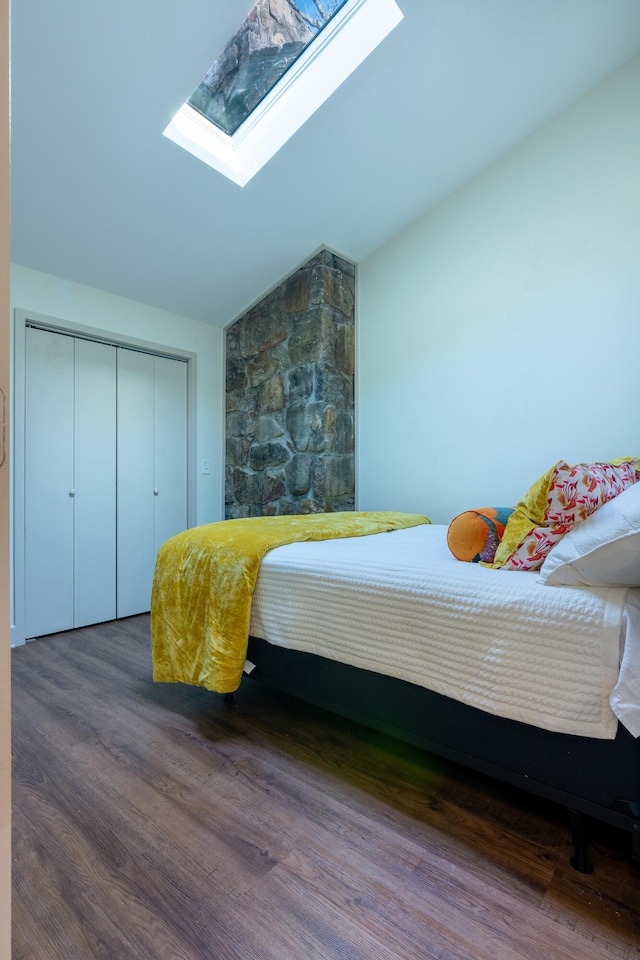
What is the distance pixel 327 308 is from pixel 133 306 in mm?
1392

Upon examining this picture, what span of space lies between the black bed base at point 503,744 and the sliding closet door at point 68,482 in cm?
202

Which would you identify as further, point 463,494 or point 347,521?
point 463,494

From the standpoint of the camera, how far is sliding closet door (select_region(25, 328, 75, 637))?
277 cm

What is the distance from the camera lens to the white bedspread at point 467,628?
3.30ft

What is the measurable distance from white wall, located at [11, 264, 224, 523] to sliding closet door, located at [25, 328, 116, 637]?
0.17 meters

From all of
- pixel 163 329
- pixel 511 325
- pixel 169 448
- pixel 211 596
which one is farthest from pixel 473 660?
pixel 163 329

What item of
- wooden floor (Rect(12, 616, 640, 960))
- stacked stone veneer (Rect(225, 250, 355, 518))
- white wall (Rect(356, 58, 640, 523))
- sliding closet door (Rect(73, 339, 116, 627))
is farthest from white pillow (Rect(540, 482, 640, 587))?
sliding closet door (Rect(73, 339, 116, 627))

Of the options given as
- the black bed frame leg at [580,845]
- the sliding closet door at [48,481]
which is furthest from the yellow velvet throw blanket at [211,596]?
the sliding closet door at [48,481]

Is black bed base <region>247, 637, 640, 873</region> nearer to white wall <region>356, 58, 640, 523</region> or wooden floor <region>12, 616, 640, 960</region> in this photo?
wooden floor <region>12, 616, 640, 960</region>

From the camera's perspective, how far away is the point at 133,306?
3234 millimetres

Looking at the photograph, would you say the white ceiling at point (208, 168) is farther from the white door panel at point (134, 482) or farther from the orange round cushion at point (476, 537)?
the orange round cushion at point (476, 537)

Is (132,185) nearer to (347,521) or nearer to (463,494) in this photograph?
(347,521)

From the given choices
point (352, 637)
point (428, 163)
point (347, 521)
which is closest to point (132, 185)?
point (428, 163)

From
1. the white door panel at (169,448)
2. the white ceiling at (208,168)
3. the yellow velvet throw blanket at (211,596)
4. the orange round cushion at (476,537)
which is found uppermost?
the white ceiling at (208,168)
